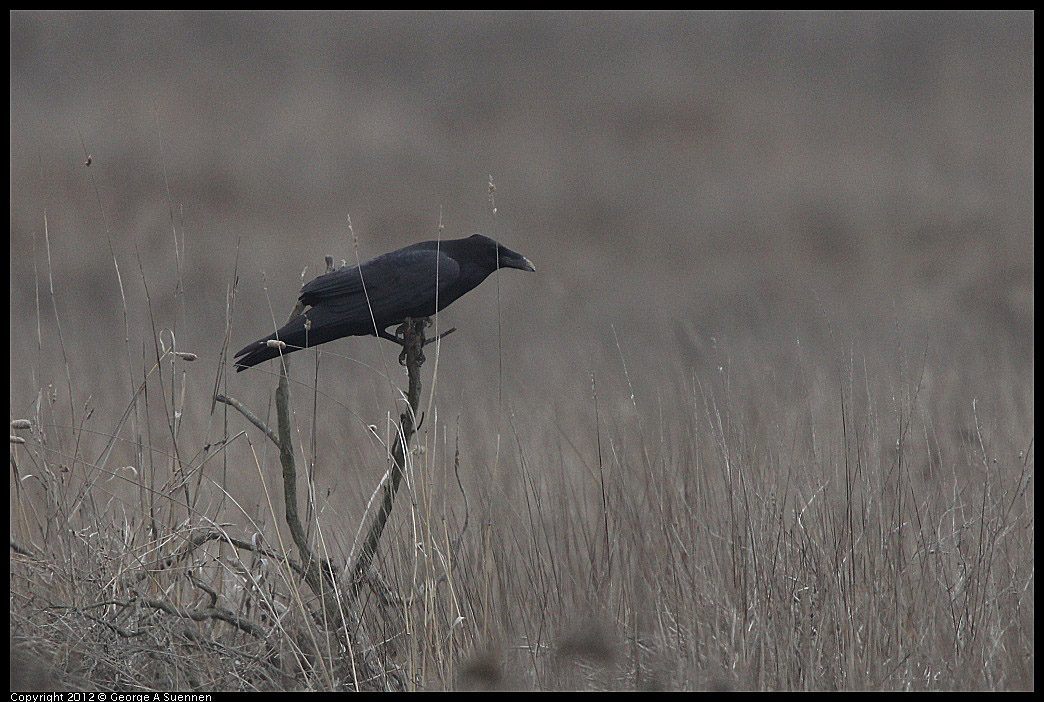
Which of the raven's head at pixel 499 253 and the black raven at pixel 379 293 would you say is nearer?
the black raven at pixel 379 293

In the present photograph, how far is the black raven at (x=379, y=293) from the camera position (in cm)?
198

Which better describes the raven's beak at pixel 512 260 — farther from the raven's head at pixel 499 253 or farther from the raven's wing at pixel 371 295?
the raven's wing at pixel 371 295

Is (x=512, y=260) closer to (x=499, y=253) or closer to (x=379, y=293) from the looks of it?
(x=499, y=253)

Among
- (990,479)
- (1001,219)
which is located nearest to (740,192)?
(1001,219)

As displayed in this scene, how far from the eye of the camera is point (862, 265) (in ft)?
33.0

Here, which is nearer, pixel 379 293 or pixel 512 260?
pixel 379 293

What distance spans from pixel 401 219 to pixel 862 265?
4.79 metres

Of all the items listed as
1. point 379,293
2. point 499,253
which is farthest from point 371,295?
point 499,253

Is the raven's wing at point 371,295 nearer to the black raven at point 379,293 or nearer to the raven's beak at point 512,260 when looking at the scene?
the black raven at point 379,293

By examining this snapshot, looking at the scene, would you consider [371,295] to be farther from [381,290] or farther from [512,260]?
[512,260]

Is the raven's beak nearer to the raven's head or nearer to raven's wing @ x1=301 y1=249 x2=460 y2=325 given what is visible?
the raven's head

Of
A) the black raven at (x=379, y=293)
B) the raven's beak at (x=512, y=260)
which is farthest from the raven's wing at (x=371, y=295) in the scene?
the raven's beak at (x=512, y=260)

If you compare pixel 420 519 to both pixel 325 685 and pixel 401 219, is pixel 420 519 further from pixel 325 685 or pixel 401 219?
pixel 401 219

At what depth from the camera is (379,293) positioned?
203cm
